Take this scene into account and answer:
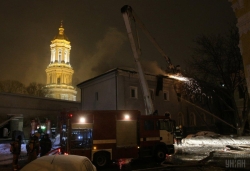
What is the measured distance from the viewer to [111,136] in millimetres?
12383

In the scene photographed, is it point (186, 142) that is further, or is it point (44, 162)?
point (186, 142)

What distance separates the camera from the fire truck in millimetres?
11680

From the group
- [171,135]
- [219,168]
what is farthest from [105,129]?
[219,168]

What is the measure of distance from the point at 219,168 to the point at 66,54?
7183 cm

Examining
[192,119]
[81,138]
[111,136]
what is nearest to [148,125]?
[111,136]

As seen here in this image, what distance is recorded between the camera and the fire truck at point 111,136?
460 inches

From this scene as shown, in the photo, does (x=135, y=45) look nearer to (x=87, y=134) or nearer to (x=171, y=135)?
(x=171, y=135)

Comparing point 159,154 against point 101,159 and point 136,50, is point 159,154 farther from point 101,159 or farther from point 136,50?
point 136,50

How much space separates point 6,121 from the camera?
27406mm

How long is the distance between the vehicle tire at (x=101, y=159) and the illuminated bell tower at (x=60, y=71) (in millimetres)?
57044

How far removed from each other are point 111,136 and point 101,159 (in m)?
1.27

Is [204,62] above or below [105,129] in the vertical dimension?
above

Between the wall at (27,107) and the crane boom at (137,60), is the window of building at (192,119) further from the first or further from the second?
the crane boom at (137,60)

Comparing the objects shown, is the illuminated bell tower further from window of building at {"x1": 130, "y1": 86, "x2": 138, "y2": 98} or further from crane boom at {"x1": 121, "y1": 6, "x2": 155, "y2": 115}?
crane boom at {"x1": 121, "y1": 6, "x2": 155, "y2": 115}
